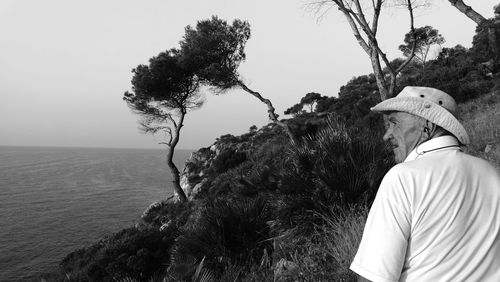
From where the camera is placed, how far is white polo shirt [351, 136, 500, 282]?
47.9 inches

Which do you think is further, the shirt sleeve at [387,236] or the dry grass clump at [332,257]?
the dry grass clump at [332,257]

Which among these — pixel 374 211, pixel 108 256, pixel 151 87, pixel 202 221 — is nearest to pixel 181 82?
pixel 151 87

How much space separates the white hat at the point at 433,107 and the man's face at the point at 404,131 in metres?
0.05

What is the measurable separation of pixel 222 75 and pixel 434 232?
63.7 ft

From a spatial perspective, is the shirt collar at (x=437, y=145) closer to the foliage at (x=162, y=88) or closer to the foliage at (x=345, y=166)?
the foliage at (x=345, y=166)

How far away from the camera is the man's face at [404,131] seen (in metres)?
1.56

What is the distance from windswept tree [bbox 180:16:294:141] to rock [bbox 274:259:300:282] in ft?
51.8

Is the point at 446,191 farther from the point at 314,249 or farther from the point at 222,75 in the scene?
the point at 222,75

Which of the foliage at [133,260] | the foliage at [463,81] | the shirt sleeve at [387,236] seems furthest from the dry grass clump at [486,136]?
the foliage at [133,260]

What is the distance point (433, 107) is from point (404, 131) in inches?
7.1

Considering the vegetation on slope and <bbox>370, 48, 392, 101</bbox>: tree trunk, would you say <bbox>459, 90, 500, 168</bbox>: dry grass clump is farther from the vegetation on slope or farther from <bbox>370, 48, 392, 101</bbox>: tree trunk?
<bbox>370, 48, 392, 101</bbox>: tree trunk

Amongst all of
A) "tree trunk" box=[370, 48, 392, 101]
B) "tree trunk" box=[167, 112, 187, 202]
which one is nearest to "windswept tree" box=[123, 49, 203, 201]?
"tree trunk" box=[167, 112, 187, 202]

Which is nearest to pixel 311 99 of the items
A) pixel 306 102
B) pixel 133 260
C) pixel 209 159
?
pixel 306 102

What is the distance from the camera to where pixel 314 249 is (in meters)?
4.37
